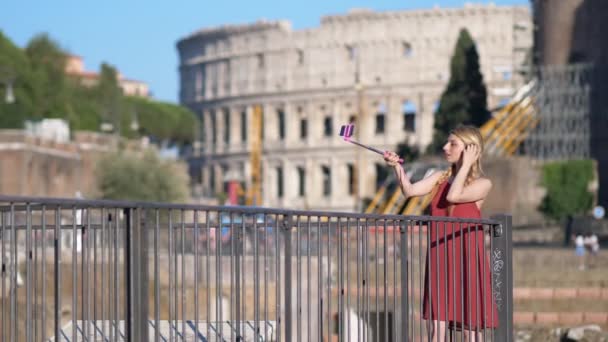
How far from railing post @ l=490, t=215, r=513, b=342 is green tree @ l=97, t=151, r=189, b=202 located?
175ft

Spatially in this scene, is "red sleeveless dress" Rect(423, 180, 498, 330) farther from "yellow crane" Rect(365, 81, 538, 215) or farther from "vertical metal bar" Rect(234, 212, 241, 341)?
"yellow crane" Rect(365, 81, 538, 215)

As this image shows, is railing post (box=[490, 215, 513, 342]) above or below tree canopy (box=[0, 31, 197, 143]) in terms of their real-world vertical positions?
below

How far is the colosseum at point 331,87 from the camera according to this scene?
99.4 metres

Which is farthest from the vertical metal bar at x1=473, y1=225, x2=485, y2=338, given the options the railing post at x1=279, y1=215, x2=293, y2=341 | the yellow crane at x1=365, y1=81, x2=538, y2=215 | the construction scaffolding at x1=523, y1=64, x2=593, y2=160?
the construction scaffolding at x1=523, y1=64, x2=593, y2=160

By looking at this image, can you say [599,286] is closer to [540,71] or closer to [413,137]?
[540,71]

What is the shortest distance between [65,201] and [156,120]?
384 feet

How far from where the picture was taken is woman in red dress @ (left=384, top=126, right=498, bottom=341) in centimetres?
863

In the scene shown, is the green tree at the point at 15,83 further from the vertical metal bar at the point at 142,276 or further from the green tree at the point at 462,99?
the vertical metal bar at the point at 142,276

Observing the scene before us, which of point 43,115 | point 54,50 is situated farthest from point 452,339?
point 54,50

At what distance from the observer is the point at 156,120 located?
12319 cm

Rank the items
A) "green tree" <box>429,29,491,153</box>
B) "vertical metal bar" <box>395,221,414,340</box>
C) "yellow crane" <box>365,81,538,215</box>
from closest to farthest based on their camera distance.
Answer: "vertical metal bar" <box>395,221,414,340</box>, "yellow crane" <box>365,81,538,215</box>, "green tree" <box>429,29,491,153</box>

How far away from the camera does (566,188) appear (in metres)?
55.1

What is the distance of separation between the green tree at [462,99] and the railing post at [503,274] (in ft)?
178

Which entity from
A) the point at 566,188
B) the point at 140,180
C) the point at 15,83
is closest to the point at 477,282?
the point at 566,188
